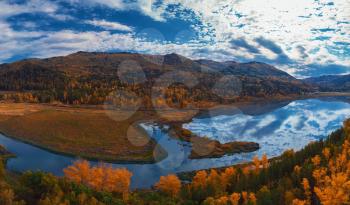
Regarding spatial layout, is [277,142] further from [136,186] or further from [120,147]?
[136,186]

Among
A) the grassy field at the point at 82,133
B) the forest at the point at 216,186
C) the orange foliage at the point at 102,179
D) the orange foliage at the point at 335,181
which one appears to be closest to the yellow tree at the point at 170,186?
the forest at the point at 216,186

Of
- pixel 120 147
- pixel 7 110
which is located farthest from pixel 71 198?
pixel 7 110

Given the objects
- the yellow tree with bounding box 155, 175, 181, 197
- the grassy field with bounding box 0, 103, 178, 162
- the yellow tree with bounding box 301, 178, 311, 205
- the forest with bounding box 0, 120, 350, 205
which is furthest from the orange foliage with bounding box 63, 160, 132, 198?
the yellow tree with bounding box 301, 178, 311, 205

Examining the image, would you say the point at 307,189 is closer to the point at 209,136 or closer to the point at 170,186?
the point at 170,186

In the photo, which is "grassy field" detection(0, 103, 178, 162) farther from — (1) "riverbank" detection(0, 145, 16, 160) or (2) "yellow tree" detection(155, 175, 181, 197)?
(2) "yellow tree" detection(155, 175, 181, 197)

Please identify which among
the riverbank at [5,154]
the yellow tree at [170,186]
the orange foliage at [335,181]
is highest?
the orange foliage at [335,181]

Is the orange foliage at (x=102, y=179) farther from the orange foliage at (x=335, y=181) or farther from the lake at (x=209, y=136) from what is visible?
the orange foliage at (x=335, y=181)

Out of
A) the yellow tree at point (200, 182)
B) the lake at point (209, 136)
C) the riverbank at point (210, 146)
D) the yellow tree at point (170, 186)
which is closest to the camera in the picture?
the yellow tree at point (200, 182)
